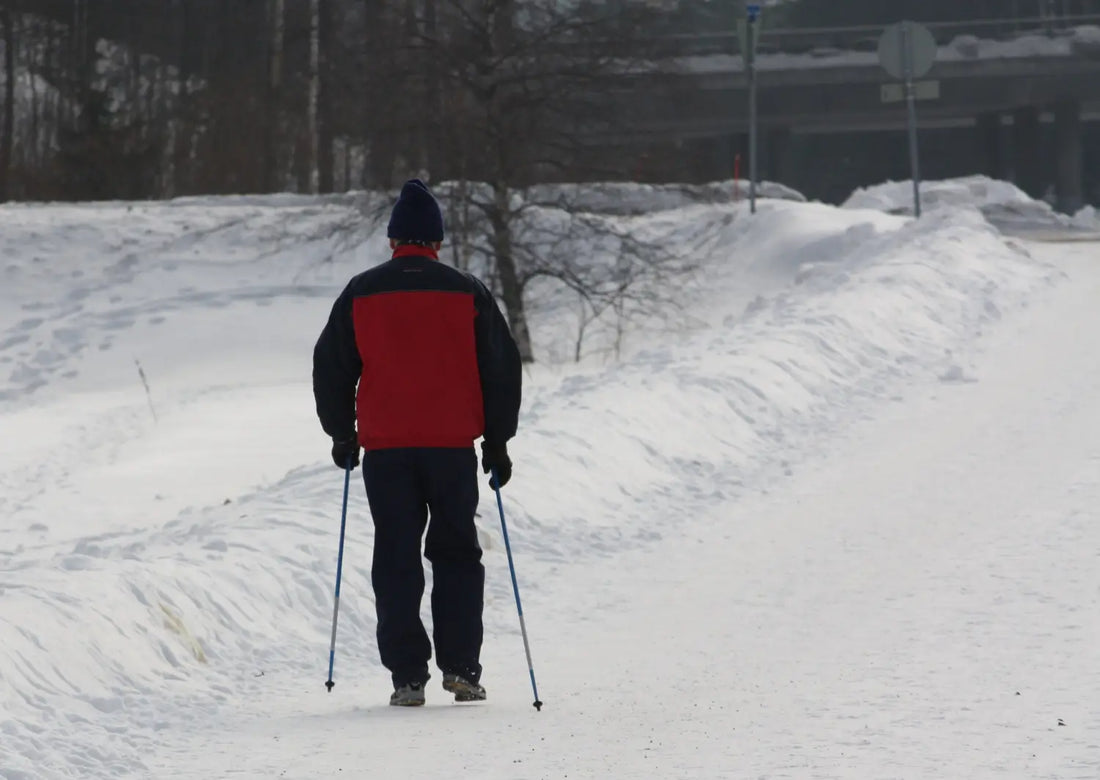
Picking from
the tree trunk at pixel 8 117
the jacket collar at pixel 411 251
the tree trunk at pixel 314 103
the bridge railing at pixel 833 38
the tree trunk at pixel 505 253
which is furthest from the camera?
the bridge railing at pixel 833 38

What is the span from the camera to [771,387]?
13531 mm

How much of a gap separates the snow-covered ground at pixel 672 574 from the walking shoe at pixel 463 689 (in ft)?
0.58

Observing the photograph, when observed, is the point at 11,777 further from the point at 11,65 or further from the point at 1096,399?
the point at 11,65

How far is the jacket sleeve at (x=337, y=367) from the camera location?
6332 mm

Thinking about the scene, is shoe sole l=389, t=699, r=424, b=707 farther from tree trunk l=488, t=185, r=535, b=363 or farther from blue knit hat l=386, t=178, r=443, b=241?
tree trunk l=488, t=185, r=535, b=363

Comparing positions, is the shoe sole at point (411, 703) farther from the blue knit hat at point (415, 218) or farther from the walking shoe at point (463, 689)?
the blue knit hat at point (415, 218)

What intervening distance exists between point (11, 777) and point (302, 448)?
12.3 meters

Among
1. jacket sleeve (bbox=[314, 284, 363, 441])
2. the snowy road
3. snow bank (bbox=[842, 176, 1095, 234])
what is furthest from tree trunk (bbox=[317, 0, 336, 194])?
jacket sleeve (bbox=[314, 284, 363, 441])

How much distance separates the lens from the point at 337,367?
20.9 feet

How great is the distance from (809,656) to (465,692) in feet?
4.18

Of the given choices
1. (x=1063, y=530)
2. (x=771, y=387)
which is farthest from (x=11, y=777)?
(x=771, y=387)

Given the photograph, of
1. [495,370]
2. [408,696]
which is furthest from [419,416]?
[408,696]

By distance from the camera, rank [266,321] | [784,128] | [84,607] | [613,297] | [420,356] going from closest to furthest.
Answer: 1. [420,356]
2. [84,607]
3. [613,297]
4. [266,321]
5. [784,128]

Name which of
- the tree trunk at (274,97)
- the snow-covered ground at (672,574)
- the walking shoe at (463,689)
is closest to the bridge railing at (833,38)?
the tree trunk at (274,97)
